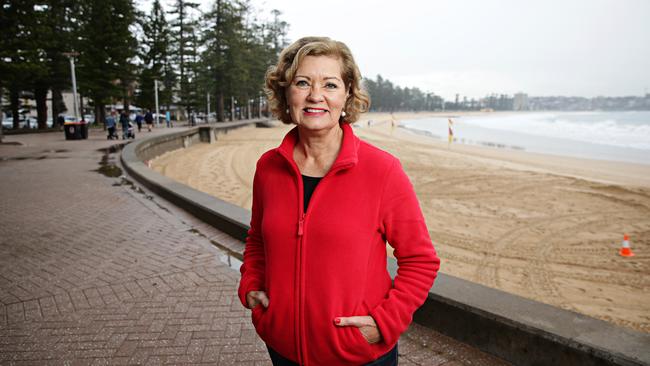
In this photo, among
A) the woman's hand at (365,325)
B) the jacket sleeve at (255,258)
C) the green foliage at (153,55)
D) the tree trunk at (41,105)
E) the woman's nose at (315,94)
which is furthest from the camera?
the green foliage at (153,55)

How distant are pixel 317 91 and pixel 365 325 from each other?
86 cm

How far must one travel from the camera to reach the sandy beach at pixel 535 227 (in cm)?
504

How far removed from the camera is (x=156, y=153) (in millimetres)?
17656

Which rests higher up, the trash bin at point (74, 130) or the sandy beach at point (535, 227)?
the trash bin at point (74, 130)

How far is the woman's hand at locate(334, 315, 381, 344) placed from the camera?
1470mm

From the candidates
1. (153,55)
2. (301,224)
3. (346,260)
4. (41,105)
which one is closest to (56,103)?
(41,105)

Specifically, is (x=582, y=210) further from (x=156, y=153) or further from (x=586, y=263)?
(x=156, y=153)

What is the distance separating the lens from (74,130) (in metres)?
22.7

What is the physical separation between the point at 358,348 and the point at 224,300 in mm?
2627

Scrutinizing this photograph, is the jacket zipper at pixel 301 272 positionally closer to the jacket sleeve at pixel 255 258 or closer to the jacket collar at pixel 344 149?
the jacket collar at pixel 344 149

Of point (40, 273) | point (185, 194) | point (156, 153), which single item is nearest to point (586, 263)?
point (185, 194)

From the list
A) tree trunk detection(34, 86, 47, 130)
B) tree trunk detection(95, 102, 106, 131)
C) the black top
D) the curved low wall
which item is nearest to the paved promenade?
the curved low wall

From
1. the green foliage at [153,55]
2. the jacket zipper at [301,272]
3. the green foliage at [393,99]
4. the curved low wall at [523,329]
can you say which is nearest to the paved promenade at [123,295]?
the curved low wall at [523,329]

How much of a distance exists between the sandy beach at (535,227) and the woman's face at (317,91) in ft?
13.7
